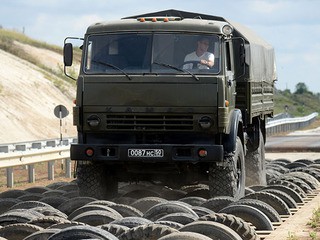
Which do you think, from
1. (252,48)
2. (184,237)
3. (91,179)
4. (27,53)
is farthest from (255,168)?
(27,53)

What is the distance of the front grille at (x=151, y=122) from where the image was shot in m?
16.2

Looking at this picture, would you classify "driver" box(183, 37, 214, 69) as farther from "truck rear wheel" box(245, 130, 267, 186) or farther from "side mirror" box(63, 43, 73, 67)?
"truck rear wheel" box(245, 130, 267, 186)

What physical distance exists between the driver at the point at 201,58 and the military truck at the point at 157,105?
21 mm

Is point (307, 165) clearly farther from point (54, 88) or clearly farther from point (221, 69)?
point (54, 88)

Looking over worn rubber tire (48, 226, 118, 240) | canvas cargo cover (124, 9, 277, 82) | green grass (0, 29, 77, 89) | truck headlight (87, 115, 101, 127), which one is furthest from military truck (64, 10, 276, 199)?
green grass (0, 29, 77, 89)

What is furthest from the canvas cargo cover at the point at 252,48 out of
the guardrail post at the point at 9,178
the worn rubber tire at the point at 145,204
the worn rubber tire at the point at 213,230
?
the worn rubber tire at the point at 213,230

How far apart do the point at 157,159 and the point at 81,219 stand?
4.39 meters

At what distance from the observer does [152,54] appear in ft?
54.2

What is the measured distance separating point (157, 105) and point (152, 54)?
33.3 inches

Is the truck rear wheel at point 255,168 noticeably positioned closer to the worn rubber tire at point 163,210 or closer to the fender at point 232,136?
the fender at point 232,136

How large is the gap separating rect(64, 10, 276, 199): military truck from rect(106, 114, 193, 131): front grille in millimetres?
15

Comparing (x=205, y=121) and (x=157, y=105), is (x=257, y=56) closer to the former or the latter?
(x=205, y=121)

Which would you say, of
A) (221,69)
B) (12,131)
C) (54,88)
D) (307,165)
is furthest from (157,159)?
(54,88)

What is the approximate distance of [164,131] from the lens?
641 inches
